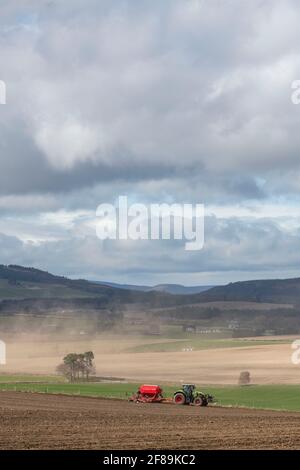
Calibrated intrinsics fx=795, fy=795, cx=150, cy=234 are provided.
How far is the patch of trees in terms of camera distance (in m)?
97.5

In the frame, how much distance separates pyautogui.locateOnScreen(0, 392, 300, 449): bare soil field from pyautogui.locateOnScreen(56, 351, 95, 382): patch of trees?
46435 millimetres

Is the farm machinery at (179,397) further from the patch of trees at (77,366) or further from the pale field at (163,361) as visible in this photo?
the patch of trees at (77,366)

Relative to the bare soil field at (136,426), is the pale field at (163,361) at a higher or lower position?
higher

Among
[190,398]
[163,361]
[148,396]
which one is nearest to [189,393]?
[190,398]

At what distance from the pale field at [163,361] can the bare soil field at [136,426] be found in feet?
135

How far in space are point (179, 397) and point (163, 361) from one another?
61.3 meters

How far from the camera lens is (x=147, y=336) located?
154000 mm

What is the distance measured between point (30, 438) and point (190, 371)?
74.0 m

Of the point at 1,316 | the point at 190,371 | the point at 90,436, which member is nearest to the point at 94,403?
the point at 90,436

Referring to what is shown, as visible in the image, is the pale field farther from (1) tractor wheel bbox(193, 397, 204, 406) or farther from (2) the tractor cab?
(1) tractor wheel bbox(193, 397, 204, 406)

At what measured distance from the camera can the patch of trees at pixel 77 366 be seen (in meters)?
97.5

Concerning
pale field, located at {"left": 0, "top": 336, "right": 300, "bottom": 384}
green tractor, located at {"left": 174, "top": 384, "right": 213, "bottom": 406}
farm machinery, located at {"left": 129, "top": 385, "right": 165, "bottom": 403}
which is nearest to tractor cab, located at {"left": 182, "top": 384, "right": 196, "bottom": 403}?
green tractor, located at {"left": 174, "top": 384, "right": 213, "bottom": 406}

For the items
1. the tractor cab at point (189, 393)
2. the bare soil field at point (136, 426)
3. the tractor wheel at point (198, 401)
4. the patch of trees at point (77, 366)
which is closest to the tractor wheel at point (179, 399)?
the tractor cab at point (189, 393)
